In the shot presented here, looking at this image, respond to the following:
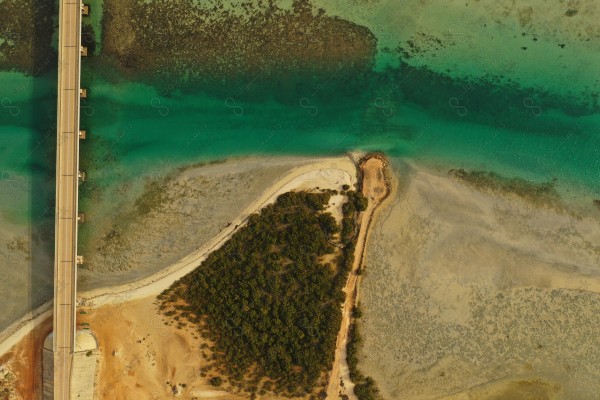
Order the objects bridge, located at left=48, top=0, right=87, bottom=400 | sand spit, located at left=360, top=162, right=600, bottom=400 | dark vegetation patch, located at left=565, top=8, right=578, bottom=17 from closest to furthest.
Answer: bridge, located at left=48, top=0, right=87, bottom=400, sand spit, located at left=360, top=162, right=600, bottom=400, dark vegetation patch, located at left=565, top=8, right=578, bottom=17

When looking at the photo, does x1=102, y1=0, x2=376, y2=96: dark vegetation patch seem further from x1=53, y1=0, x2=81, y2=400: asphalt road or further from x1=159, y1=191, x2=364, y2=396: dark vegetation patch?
x1=159, y1=191, x2=364, y2=396: dark vegetation patch

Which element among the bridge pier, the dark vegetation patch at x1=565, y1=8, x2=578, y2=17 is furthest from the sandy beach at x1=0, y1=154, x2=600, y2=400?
the dark vegetation patch at x1=565, y1=8, x2=578, y2=17

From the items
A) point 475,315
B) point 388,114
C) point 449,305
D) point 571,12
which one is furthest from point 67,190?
point 571,12

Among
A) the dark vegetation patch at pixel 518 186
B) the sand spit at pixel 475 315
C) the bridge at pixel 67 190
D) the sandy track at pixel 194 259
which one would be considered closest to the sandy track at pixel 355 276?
the sand spit at pixel 475 315

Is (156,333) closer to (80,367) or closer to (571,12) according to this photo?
(80,367)

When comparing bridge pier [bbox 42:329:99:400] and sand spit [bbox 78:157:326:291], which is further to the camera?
sand spit [bbox 78:157:326:291]

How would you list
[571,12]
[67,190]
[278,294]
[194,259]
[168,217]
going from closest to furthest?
1. [67,190]
2. [278,294]
3. [194,259]
4. [571,12]
5. [168,217]

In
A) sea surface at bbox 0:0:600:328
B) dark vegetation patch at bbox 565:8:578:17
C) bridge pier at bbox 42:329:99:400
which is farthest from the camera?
sea surface at bbox 0:0:600:328
